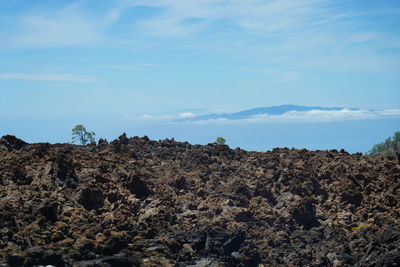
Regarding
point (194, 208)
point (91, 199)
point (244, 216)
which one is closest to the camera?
point (91, 199)

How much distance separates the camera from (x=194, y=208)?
37812 millimetres

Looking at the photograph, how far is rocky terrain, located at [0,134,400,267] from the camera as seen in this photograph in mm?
Answer: 29156

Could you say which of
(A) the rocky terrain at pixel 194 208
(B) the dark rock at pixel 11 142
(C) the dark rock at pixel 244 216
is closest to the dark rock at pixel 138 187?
(A) the rocky terrain at pixel 194 208

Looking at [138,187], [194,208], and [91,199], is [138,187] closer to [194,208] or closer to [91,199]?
[194,208]

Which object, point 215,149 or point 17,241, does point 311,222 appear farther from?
point 17,241

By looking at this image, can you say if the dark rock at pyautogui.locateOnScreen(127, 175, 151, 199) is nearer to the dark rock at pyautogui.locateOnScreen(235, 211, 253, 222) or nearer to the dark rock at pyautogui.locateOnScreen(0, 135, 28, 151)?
the dark rock at pyautogui.locateOnScreen(235, 211, 253, 222)

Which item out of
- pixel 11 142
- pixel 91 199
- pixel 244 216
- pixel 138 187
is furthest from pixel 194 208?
pixel 11 142

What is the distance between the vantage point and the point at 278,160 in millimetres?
46250

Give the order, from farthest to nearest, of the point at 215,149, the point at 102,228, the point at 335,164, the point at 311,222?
1. the point at 215,149
2. the point at 335,164
3. the point at 311,222
4. the point at 102,228

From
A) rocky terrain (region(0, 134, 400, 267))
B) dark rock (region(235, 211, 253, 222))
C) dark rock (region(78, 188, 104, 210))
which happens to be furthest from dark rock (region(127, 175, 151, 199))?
dark rock (region(235, 211, 253, 222))

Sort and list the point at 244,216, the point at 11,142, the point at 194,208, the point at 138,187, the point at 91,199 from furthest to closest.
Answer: the point at 11,142, the point at 138,187, the point at 194,208, the point at 244,216, the point at 91,199

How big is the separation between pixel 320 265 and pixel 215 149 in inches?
767

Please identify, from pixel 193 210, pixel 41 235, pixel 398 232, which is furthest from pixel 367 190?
pixel 41 235

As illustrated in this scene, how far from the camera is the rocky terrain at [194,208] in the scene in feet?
95.7
